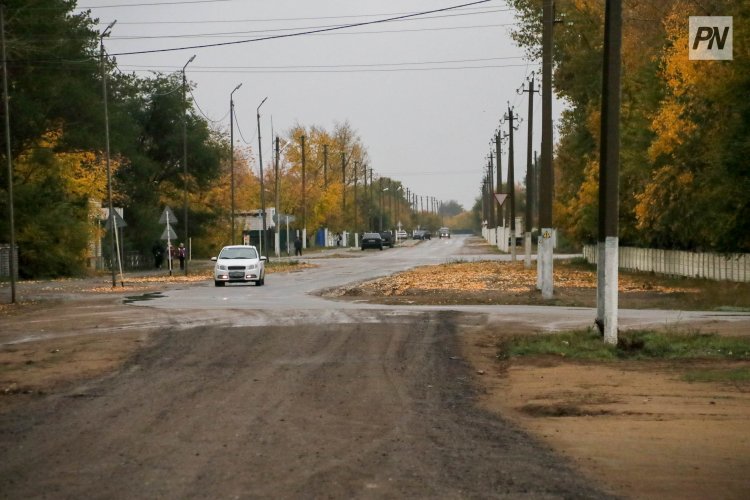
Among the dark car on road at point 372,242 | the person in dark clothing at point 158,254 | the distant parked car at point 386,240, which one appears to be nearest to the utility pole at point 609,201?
the person in dark clothing at point 158,254

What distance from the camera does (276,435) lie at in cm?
1102

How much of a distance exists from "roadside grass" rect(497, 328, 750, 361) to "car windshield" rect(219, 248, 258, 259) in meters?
26.1

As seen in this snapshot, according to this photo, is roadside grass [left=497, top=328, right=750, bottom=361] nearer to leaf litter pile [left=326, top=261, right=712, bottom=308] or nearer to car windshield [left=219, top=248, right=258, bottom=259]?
leaf litter pile [left=326, top=261, right=712, bottom=308]

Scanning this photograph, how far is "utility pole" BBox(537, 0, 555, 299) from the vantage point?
33.0 metres

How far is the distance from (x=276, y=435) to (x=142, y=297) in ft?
85.6

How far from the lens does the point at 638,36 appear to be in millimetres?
50469

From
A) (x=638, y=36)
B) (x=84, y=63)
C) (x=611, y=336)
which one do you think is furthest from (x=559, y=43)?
(x=611, y=336)

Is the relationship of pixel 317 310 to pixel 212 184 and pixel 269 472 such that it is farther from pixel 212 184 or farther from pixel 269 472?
pixel 212 184

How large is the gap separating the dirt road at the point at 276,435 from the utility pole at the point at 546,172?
14.9 metres

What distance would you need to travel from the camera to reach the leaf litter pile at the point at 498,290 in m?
33.2

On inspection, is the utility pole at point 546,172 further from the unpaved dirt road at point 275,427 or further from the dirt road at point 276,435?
the dirt road at point 276,435

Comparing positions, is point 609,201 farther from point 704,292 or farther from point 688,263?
point 688,263

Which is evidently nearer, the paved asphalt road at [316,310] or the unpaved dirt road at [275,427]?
the unpaved dirt road at [275,427]

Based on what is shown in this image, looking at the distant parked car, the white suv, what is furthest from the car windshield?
the distant parked car
